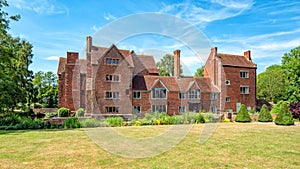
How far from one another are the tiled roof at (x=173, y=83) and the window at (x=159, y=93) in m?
0.91

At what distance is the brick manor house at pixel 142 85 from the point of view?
30147 mm

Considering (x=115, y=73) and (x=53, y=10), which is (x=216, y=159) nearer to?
(x=53, y=10)

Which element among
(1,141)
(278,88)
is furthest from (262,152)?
(278,88)

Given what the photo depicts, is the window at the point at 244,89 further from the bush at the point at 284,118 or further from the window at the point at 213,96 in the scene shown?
the bush at the point at 284,118

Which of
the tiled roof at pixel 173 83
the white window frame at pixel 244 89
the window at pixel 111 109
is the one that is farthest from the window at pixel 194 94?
the window at pixel 111 109

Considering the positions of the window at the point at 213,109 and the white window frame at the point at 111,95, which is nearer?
the white window frame at the point at 111,95

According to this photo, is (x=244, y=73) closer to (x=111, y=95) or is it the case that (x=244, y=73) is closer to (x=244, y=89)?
(x=244, y=89)

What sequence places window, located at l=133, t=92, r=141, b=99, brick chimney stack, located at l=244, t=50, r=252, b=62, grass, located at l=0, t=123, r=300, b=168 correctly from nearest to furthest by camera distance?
1. grass, located at l=0, t=123, r=300, b=168
2. window, located at l=133, t=92, r=141, b=99
3. brick chimney stack, located at l=244, t=50, r=252, b=62

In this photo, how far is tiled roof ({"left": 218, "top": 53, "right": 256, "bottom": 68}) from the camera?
3722cm

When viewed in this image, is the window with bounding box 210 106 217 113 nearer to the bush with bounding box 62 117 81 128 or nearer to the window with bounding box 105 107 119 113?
the window with bounding box 105 107 119 113

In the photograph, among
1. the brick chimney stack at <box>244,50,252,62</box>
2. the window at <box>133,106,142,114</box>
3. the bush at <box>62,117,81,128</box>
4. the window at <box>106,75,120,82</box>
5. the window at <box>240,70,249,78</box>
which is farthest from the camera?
the brick chimney stack at <box>244,50,252,62</box>

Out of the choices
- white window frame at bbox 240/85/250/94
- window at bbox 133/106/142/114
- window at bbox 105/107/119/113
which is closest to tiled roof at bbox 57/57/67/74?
window at bbox 105/107/119/113

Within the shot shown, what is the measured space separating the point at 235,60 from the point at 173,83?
40.7 ft

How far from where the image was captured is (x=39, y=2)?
14.1 m
